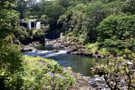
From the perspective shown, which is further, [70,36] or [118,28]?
[70,36]

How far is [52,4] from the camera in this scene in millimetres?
72938

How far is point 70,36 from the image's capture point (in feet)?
172

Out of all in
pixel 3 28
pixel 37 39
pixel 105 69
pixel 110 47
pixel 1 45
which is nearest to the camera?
pixel 3 28

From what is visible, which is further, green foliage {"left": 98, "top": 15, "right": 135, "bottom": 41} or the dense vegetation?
green foliage {"left": 98, "top": 15, "right": 135, "bottom": 41}

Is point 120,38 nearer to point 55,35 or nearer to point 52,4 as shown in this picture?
point 55,35

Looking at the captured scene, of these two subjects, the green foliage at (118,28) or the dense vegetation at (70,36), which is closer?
the dense vegetation at (70,36)

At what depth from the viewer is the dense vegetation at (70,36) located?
7.36 meters

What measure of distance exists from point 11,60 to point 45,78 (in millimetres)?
1868

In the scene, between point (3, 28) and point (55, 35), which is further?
point (55, 35)

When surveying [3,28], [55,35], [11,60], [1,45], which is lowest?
[55,35]

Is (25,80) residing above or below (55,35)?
above

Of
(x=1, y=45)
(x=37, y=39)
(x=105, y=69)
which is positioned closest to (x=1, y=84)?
(x=1, y=45)

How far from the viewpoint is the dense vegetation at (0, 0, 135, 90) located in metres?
7.36

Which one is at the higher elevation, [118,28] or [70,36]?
[118,28]
